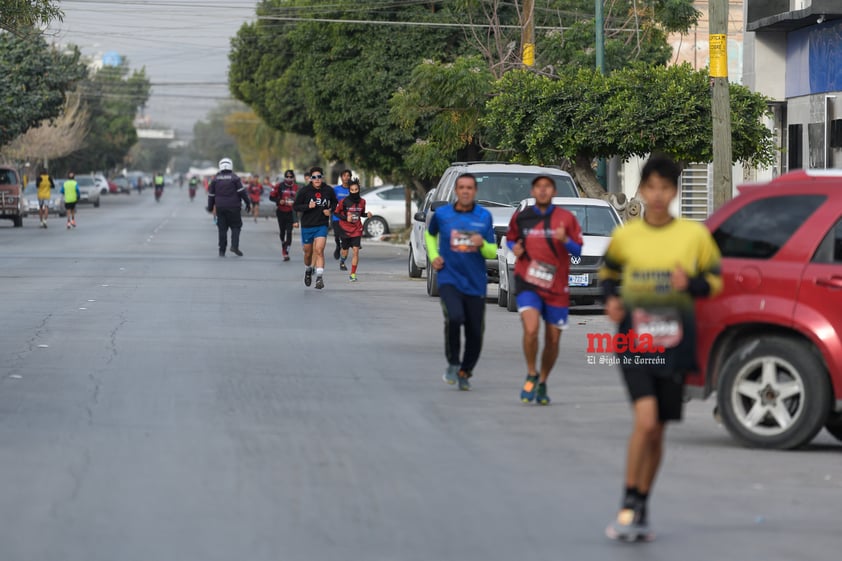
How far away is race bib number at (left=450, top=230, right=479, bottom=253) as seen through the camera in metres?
12.3

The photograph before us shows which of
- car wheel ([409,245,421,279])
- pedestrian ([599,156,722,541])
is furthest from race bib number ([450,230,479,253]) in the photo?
car wheel ([409,245,421,279])

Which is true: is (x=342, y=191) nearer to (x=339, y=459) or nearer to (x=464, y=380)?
(x=464, y=380)

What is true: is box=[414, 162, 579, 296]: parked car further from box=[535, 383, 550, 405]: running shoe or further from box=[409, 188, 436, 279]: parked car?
box=[535, 383, 550, 405]: running shoe

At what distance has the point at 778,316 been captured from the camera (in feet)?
30.6

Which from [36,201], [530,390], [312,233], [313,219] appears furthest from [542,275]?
[36,201]

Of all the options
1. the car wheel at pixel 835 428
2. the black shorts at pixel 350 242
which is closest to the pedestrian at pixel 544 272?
the car wheel at pixel 835 428

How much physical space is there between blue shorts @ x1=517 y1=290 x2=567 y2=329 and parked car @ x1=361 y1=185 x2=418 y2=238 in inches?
1379

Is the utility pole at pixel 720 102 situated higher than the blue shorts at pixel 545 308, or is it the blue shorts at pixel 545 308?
the utility pole at pixel 720 102

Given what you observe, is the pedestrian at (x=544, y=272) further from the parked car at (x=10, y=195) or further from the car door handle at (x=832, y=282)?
the parked car at (x=10, y=195)

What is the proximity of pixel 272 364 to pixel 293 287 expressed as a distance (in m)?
10.2

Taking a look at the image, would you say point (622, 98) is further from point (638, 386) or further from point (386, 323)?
point (638, 386)

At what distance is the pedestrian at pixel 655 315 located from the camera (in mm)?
6961

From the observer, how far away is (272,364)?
13789mm

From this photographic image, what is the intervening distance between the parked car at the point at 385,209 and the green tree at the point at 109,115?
63780mm
